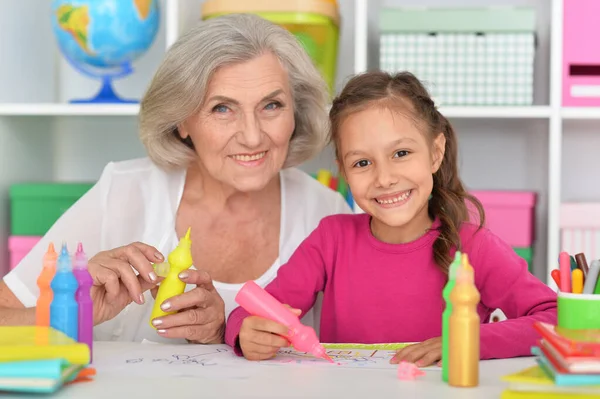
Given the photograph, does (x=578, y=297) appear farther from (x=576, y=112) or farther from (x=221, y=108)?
(x=576, y=112)

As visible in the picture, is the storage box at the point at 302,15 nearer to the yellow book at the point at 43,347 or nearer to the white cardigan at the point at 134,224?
the white cardigan at the point at 134,224

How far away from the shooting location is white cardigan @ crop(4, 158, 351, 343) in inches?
70.5

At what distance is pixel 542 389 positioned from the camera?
90 centimetres

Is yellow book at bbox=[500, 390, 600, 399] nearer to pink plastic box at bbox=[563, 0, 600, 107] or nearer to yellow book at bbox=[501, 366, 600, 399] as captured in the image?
yellow book at bbox=[501, 366, 600, 399]

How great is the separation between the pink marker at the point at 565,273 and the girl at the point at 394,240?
0.29 metres

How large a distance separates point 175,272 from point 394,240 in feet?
1.42

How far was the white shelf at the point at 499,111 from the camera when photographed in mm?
2307

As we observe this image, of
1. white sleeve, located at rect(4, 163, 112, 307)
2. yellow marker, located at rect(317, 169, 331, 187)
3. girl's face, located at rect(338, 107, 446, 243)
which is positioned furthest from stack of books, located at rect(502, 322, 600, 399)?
yellow marker, located at rect(317, 169, 331, 187)

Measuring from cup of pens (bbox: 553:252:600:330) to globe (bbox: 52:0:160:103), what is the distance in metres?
1.61

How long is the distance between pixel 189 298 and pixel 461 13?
1294mm

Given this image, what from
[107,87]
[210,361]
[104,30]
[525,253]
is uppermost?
[104,30]

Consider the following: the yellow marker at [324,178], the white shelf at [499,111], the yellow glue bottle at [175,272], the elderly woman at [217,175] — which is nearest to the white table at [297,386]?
the yellow glue bottle at [175,272]

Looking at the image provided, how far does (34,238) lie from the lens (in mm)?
2439

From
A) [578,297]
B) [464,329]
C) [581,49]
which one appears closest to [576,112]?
[581,49]
